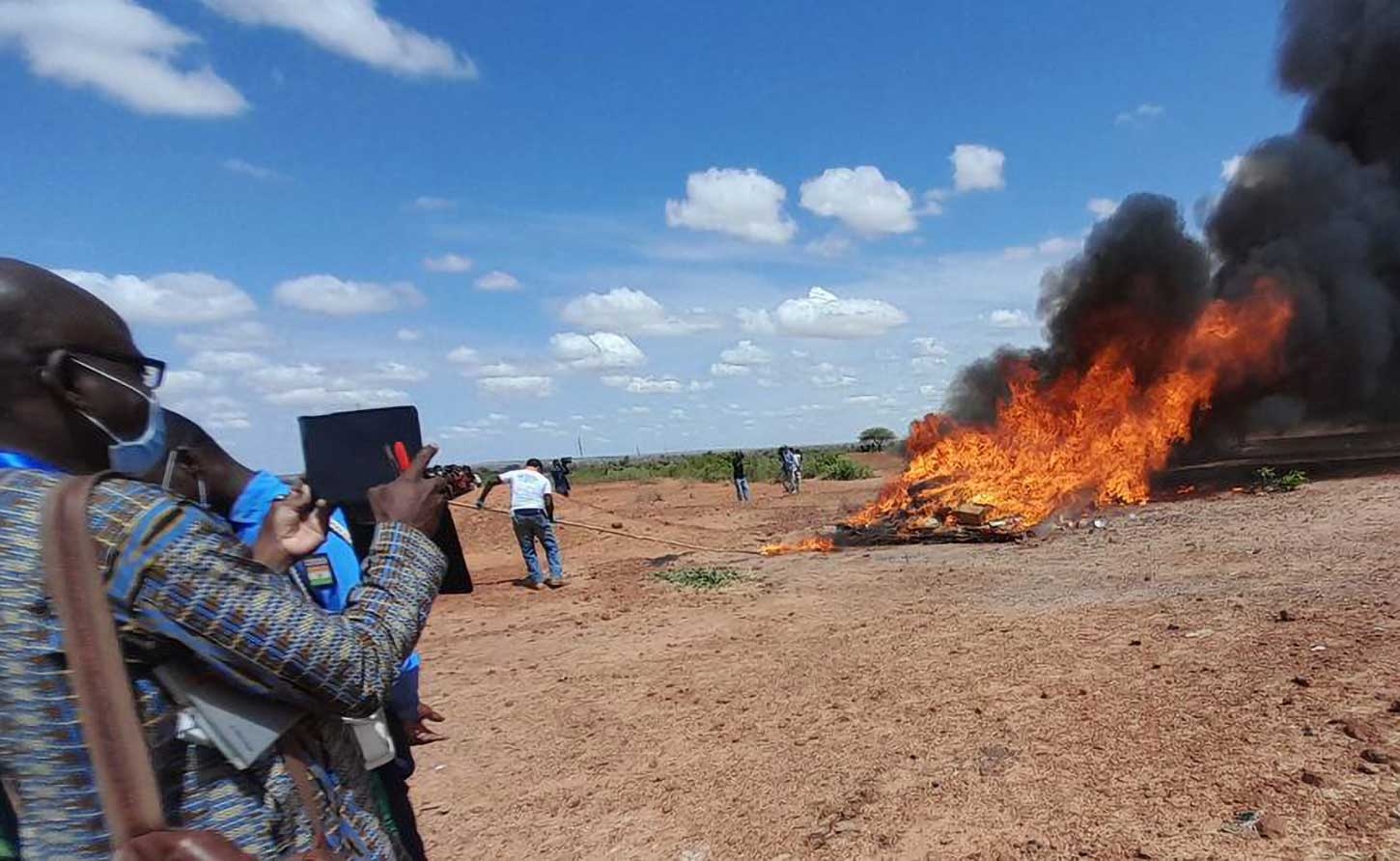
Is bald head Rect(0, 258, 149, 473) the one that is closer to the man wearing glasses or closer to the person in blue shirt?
the man wearing glasses

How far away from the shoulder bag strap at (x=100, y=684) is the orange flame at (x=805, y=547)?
12.0m

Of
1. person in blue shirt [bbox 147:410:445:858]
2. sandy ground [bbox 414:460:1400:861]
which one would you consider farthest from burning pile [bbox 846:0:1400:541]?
person in blue shirt [bbox 147:410:445:858]

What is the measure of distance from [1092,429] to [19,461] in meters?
16.4

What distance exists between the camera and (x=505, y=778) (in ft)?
16.2

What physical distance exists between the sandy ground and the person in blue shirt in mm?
2025

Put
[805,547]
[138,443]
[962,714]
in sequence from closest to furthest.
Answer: [138,443] → [962,714] → [805,547]

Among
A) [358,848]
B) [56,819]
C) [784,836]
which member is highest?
[56,819]

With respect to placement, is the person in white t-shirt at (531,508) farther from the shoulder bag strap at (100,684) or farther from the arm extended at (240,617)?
the shoulder bag strap at (100,684)

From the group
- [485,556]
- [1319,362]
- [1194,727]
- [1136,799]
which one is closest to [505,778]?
[1136,799]

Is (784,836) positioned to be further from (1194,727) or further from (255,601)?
(255,601)

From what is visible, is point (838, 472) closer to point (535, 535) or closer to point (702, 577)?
point (535, 535)

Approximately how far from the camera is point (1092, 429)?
15.3 m

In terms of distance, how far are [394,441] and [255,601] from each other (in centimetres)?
80

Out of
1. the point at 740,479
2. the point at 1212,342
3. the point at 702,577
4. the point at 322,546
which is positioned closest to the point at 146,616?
the point at 322,546
